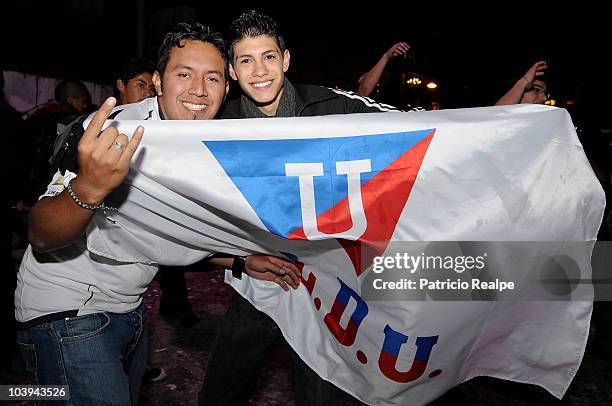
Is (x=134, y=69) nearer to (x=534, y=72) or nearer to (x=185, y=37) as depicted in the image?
(x=185, y=37)

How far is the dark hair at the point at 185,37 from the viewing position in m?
1.76

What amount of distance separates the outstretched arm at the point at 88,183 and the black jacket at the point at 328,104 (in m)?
1.03

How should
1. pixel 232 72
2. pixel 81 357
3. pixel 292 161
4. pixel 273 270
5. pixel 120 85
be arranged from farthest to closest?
pixel 120 85 → pixel 232 72 → pixel 273 270 → pixel 292 161 → pixel 81 357

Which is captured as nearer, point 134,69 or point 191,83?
point 191,83

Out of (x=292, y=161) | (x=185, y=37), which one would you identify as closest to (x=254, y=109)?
(x=185, y=37)

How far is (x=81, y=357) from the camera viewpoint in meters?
1.37

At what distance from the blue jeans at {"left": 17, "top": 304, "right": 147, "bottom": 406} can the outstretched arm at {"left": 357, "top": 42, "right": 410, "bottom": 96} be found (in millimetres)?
2463

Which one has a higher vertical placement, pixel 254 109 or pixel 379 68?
pixel 379 68

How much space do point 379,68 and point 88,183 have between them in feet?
8.33

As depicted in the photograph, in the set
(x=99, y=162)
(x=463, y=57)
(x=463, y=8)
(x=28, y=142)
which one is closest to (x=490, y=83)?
(x=463, y=57)

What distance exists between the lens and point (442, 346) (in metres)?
1.57

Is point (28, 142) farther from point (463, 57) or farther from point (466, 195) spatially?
point (463, 57)

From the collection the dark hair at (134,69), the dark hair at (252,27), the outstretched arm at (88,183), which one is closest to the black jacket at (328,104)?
the dark hair at (252,27)

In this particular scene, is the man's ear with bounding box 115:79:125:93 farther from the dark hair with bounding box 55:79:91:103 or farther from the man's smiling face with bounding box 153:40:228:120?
the man's smiling face with bounding box 153:40:228:120
